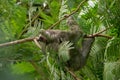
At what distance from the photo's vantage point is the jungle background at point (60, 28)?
153cm

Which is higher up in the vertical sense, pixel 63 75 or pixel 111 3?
pixel 111 3

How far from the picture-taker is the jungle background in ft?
5.03

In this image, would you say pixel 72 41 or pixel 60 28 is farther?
pixel 60 28

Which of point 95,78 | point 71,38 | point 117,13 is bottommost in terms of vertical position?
point 95,78

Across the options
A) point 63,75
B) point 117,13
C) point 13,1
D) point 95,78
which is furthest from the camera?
point 13,1

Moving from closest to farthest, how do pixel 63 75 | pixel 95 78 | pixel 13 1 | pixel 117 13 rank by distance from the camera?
1. pixel 117 13
2. pixel 63 75
3. pixel 95 78
4. pixel 13 1

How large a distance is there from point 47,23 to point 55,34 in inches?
14.6

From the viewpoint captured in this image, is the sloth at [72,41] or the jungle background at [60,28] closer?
the jungle background at [60,28]

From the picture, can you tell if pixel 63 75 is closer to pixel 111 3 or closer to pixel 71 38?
pixel 71 38

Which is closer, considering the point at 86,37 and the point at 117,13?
the point at 117,13

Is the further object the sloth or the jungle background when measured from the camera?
the sloth

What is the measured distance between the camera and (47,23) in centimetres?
206

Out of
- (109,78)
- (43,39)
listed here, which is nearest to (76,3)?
(43,39)

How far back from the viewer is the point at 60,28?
1972 millimetres
